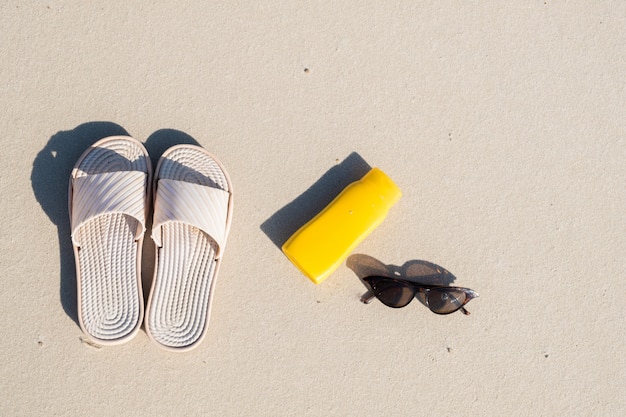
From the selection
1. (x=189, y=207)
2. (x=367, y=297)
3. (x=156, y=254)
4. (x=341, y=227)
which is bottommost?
(x=156, y=254)

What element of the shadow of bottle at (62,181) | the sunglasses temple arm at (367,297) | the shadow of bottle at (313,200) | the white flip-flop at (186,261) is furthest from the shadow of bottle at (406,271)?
the shadow of bottle at (62,181)

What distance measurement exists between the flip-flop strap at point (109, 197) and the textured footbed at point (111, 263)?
55 millimetres

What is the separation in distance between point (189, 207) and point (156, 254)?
19cm

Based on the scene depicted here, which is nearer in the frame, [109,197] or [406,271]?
[109,197]

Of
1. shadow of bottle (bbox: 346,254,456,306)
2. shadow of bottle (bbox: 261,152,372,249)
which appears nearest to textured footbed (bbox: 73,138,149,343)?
shadow of bottle (bbox: 261,152,372,249)

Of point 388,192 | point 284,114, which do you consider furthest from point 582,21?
point 284,114

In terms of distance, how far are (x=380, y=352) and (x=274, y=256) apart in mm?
425

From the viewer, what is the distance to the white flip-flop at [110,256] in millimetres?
1404

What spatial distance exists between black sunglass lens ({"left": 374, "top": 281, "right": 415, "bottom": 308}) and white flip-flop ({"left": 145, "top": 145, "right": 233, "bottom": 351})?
47 cm

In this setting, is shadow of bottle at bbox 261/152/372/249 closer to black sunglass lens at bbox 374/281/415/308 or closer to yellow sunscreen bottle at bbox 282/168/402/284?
yellow sunscreen bottle at bbox 282/168/402/284

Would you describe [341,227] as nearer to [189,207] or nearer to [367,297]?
[367,297]

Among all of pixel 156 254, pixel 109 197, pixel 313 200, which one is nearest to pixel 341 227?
pixel 313 200

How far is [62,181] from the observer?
1.46m

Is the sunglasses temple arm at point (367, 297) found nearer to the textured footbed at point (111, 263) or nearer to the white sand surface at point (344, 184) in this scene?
the white sand surface at point (344, 184)
